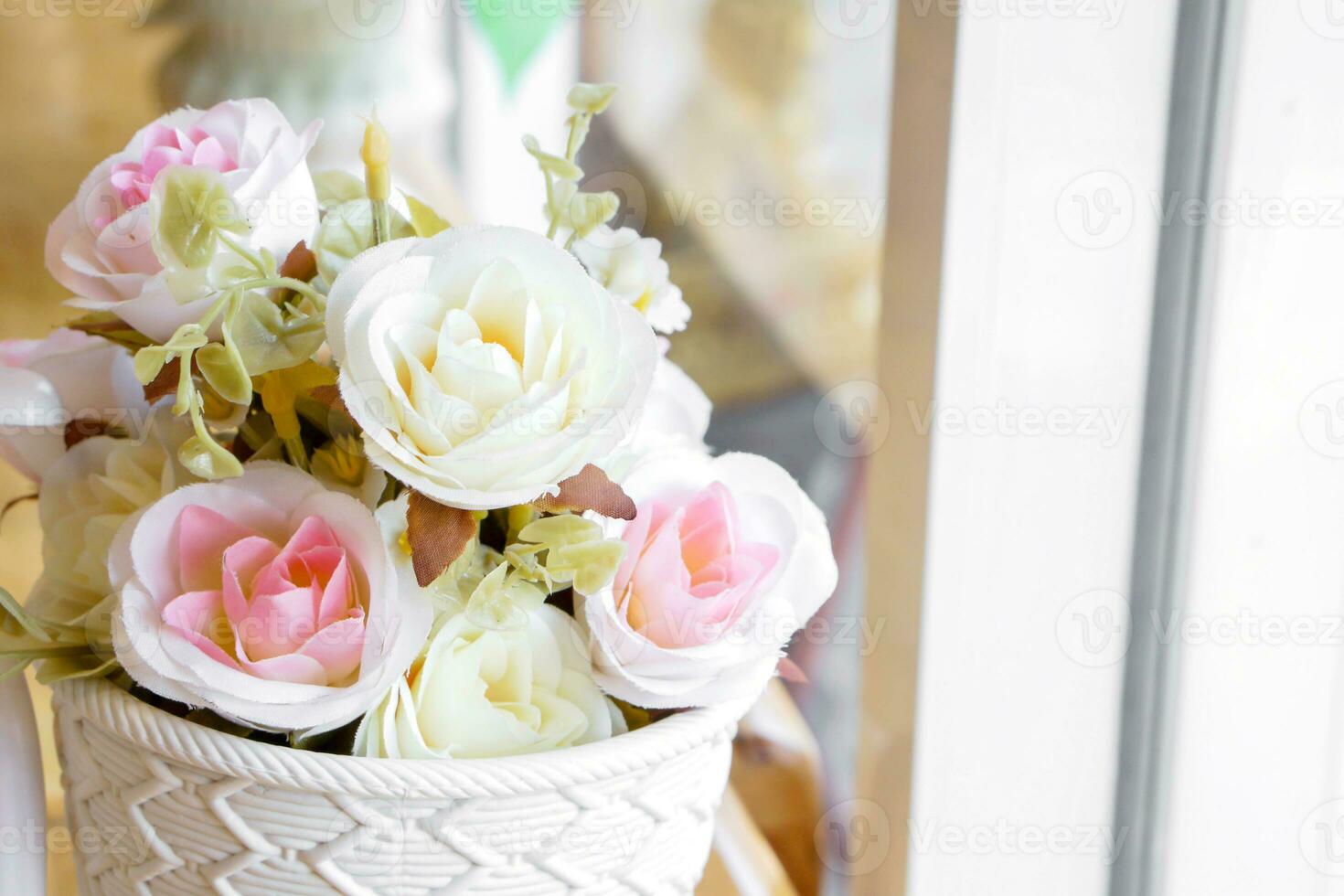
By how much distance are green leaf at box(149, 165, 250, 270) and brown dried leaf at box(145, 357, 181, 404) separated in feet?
0.20

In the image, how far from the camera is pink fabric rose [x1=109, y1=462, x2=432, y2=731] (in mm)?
382

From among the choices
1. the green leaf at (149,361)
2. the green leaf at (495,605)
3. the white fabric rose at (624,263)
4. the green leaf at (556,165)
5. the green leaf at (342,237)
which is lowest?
the green leaf at (495,605)

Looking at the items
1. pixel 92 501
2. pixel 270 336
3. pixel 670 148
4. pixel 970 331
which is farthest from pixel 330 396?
pixel 670 148

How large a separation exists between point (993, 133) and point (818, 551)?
0.29 meters

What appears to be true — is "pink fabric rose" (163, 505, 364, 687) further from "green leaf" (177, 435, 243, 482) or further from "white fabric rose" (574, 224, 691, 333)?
"white fabric rose" (574, 224, 691, 333)

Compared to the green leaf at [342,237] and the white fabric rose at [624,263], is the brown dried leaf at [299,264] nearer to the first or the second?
the green leaf at [342,237]

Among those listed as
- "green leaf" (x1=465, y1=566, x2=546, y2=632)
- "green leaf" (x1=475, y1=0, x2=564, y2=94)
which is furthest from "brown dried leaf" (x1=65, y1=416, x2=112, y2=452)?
"green leaf" (x1=475, y1=0, x2=564, y2=94)

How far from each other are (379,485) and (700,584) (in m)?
0.13

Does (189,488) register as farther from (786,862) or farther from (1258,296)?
(786,862)

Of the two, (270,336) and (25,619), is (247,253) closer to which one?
(270,336)

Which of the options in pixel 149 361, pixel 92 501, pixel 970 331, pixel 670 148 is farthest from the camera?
pixel 670 148

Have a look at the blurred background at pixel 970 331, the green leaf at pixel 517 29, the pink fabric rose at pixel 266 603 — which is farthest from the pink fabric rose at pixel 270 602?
the green leaf at pixel 517 29

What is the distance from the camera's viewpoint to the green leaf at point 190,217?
0.37m

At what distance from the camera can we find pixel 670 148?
0.85 meters
